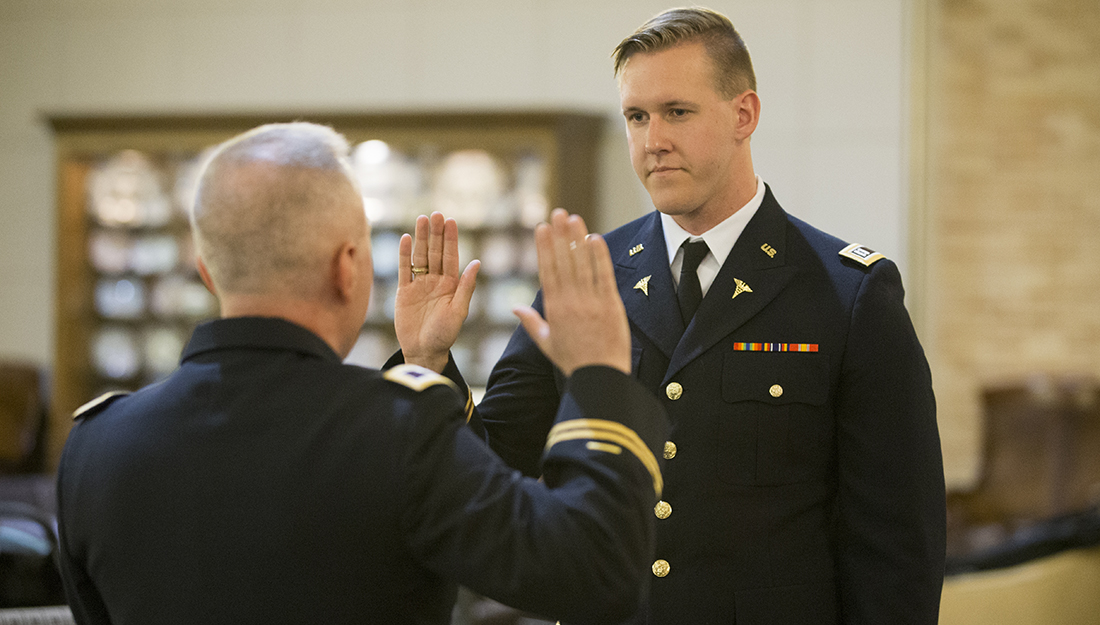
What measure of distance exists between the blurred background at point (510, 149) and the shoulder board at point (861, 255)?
388 centimetres

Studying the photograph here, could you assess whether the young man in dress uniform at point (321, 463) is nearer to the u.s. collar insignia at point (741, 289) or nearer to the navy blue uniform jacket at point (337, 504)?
the navy blue uniform jacket at point (337, 504)

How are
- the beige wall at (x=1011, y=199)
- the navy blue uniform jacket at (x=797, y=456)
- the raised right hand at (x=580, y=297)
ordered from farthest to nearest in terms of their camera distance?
1. the beige wall at (x=1011, y=199)
2. the navy blue uniform jacket at (x=797, y=456)
3. the raised right hand at (x=580, y=297)

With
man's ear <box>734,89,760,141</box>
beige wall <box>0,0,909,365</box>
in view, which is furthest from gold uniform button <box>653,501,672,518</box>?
beige wall <box>0,0,909,365</box>

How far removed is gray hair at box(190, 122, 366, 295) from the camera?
40.3 inches

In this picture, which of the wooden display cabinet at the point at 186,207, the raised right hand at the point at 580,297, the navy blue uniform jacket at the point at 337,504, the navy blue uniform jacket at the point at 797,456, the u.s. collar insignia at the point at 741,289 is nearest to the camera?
the navy blue uniform jacket at the point at 337,504

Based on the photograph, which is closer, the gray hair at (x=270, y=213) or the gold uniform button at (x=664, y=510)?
the gray hair at (x=270, y=213)

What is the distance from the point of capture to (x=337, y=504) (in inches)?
38.3

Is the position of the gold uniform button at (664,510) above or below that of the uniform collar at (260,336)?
below

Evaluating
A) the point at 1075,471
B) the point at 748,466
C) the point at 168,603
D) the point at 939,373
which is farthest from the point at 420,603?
the point at 939,373

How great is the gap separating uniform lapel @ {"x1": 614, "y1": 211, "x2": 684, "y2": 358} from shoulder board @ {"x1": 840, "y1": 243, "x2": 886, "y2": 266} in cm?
29

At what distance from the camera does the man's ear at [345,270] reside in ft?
3.48

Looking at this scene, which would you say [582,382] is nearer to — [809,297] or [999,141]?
[809,297]

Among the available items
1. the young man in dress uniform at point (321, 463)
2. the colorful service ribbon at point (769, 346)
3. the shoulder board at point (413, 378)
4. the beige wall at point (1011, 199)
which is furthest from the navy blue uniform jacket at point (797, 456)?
the beige wall at point (1011, 199)

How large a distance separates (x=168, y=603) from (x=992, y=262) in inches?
242
